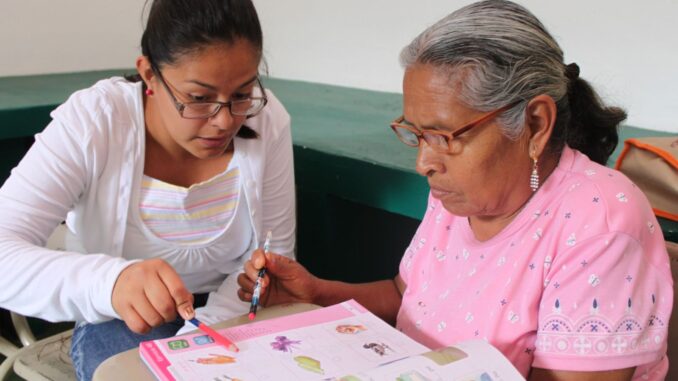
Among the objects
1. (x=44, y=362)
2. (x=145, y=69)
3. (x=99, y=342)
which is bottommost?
(x=44, y=362)

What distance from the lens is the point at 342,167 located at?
1.79 m

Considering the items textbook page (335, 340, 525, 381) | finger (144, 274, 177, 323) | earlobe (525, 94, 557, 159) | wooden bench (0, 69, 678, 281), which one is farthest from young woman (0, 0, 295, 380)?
earlobe (525, 94, 557, 159)

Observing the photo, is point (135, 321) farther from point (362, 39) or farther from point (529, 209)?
point (362, 39)

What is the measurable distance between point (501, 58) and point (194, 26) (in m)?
0.61

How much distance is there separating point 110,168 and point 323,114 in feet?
3.50

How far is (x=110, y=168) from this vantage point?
136cm

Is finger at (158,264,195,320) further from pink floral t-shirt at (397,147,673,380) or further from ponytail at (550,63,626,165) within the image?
ponytail at (550,63,626,165)

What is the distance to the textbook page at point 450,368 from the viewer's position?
2.72ft

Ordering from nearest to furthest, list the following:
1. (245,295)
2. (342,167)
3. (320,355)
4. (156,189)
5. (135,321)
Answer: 1. (320,355)
2. (135,321)
3. (245,295)
4. (156,189)
5. (342,167)

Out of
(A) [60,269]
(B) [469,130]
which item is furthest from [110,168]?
(B) [469,130]

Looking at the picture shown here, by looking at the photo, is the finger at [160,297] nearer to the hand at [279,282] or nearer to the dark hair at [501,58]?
the hand at [279,282]

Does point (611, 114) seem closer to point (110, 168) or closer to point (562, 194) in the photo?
point (562, 194)

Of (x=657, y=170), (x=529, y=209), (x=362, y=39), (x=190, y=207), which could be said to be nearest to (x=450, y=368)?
(x=529, y=209)

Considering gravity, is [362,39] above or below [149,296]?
above
